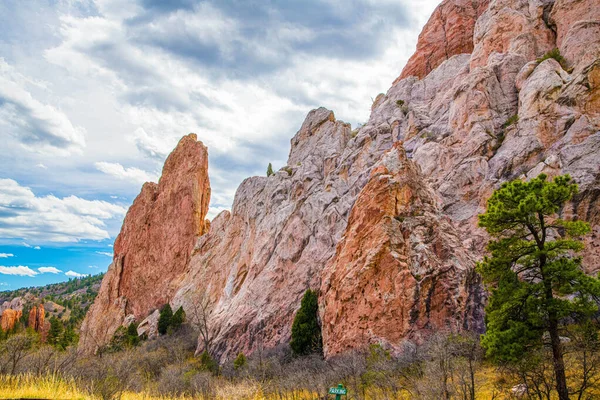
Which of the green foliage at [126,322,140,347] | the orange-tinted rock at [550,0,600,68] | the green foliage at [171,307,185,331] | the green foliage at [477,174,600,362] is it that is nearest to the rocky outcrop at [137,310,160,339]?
the green foliage at [126,322,140,347]

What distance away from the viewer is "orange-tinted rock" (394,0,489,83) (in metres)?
62.1

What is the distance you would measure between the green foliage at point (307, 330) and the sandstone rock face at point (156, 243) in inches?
1596

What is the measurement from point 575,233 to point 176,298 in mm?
59964

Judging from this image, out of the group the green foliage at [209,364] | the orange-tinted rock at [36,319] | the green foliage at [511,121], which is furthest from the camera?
the orange-tinted rock at [36,319]

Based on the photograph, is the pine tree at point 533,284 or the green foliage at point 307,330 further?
the green foliage at point 307,330

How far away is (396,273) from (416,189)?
8.42 m

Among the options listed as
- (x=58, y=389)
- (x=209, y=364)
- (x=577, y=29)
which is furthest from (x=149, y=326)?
(x=577, y=29)

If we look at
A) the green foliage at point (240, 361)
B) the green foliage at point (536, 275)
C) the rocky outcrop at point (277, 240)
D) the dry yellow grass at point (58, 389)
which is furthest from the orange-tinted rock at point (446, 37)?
the dry yellow grass at point (58, 389)

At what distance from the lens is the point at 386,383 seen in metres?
19.5

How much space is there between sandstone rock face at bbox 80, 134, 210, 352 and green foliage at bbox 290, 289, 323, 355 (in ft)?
133

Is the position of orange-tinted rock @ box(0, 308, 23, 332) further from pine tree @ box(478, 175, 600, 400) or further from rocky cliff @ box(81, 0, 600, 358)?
pine tree @ box(478, 175, 600, 400)

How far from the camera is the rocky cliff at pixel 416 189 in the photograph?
27406mm

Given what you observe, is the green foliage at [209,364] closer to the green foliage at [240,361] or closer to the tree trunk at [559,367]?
the green foliage at [240,361]

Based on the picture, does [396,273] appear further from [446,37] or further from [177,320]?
[446,37]
